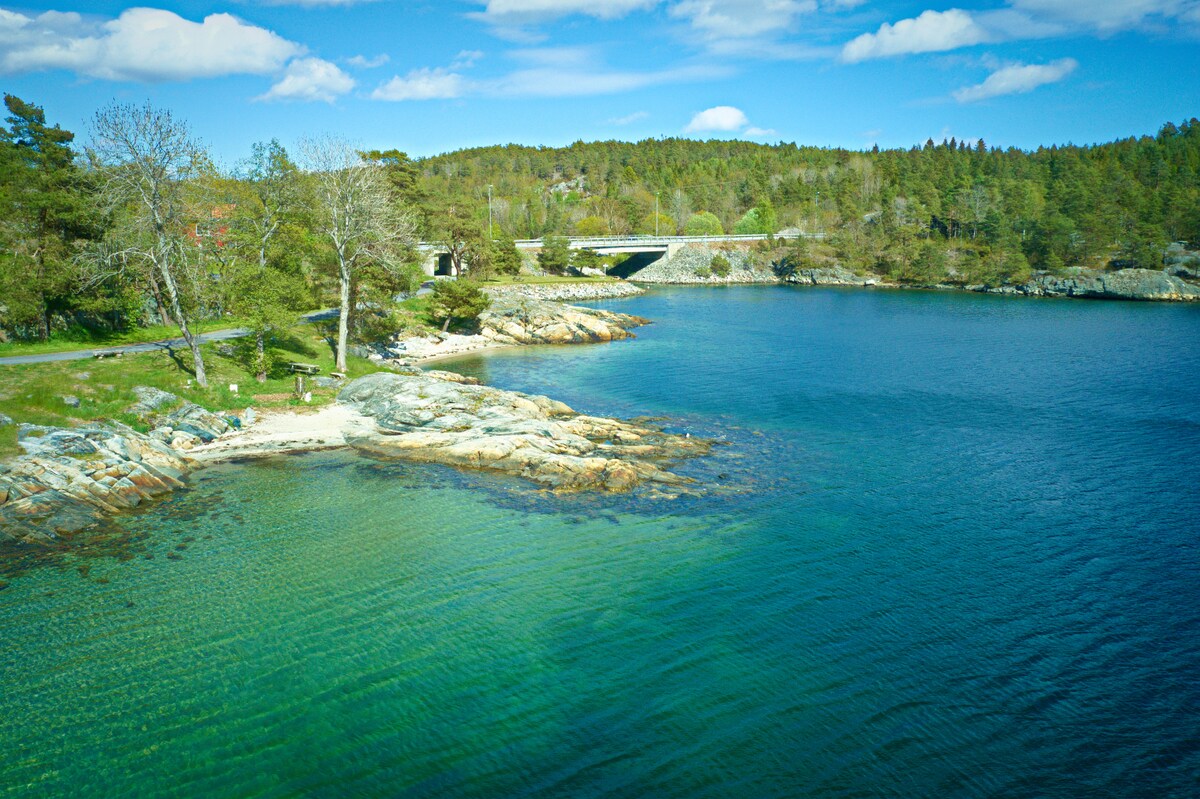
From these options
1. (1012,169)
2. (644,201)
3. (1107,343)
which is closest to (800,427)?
(1107,343)

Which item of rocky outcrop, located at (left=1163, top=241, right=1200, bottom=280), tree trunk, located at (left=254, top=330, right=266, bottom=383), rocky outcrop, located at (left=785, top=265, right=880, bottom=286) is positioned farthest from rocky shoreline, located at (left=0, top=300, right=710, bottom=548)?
rocky outcrop, located at (left=1163, top=241, right=1200, bottom=280)

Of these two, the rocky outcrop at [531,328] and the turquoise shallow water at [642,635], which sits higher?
the rocky outcrop at [531,328]

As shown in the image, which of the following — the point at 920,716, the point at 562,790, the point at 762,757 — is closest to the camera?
the point at 562,790

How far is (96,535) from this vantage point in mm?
25234

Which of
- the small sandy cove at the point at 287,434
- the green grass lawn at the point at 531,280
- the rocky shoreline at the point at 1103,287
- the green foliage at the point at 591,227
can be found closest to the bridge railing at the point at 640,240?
the green foliage at the point at 591,227

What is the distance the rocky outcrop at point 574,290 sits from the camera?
328 ft

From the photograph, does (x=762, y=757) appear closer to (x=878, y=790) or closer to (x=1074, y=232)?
(x=878, y=790)

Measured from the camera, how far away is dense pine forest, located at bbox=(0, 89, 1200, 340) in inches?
1586

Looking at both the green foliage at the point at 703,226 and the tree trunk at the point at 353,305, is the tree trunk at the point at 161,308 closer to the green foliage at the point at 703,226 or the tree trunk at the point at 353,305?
the tree trunk at the point at 353,305

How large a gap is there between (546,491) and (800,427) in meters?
17.7

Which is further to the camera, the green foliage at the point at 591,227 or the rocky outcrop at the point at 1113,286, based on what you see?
the green foliage at the point at 591,227

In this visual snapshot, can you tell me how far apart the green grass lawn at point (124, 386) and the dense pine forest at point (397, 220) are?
3.54m

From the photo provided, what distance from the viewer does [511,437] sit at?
1356 inches

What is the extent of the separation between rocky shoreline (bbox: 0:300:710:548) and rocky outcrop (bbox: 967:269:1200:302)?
110m
